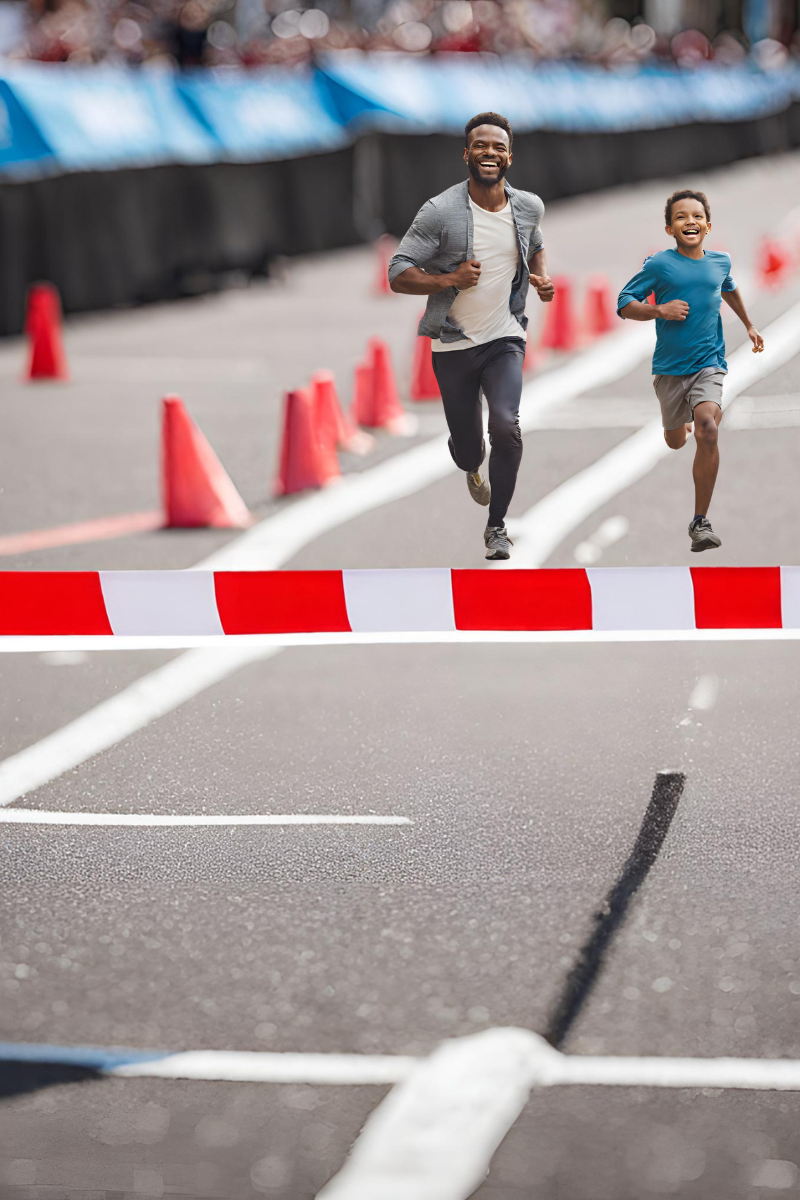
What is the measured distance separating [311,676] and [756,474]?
8.09 feet

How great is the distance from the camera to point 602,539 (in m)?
9.69

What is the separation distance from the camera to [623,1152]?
4.12 m

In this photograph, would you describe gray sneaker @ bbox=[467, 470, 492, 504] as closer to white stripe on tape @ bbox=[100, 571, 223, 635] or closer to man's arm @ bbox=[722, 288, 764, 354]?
man's arm @ bbox=[722, 288, 764, 354]

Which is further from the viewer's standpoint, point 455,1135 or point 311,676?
point 311,676

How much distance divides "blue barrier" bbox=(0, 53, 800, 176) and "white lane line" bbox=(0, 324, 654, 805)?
338 inches

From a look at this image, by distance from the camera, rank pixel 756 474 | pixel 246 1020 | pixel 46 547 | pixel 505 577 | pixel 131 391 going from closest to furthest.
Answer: pixel 246 1020 < pixel 505 577 < pixel 756 474 < pixel 46 547 < pixel 131 391

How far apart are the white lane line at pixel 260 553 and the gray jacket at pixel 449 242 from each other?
373mm

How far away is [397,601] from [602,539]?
4.40m

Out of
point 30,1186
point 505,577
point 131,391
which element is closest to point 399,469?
point 131,391

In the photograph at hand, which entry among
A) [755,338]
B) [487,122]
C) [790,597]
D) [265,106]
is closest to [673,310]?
[755,338]

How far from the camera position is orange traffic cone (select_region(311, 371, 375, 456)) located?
9827mm

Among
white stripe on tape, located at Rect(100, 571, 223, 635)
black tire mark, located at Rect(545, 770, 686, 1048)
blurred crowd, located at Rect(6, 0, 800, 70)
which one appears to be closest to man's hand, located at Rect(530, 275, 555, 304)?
black tire mark, located at Rect(545, 770, 686, 1048)

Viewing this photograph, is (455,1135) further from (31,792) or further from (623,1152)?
(31,792)

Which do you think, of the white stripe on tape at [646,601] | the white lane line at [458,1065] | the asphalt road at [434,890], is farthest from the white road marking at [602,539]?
the white lane line at [458,1065]
